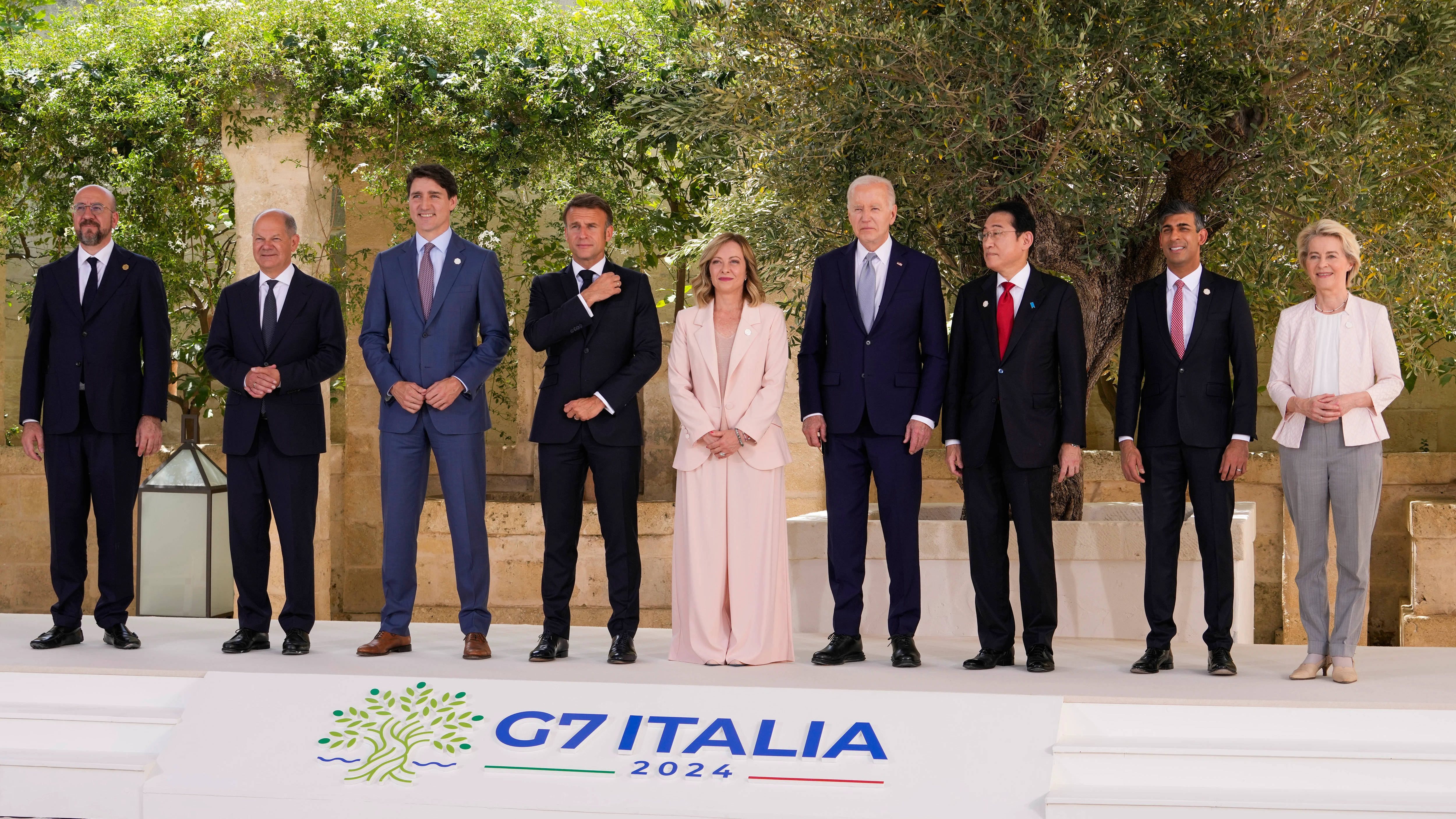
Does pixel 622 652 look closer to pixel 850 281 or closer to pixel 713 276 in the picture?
pixel 713 276

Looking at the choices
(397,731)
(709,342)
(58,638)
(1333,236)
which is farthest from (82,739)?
(1333,236)

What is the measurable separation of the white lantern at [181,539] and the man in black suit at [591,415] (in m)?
2.73

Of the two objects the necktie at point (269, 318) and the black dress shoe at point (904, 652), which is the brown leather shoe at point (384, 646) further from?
the black dress shoe at point (904, 652)

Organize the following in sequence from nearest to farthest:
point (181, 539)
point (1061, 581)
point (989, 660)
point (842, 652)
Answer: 1. point (989, 660)
2. point (842, 652)
3. point (1061, 581)
4. point (181, 539)

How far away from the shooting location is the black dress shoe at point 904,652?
409 cm

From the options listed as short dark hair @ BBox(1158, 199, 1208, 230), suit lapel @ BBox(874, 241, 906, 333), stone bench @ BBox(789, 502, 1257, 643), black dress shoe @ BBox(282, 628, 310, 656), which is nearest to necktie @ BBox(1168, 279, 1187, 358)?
short dark hair @ BBox(1158, 199, 1208, 230)

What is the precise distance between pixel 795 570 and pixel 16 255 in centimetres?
647

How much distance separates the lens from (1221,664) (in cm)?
396

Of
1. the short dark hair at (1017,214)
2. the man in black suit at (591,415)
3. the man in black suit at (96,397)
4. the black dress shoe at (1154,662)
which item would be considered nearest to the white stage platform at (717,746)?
the black dress shoe at (1154,662)

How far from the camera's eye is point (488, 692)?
3570mm

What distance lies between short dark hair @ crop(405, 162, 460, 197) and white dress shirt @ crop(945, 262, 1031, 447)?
6.37 ft

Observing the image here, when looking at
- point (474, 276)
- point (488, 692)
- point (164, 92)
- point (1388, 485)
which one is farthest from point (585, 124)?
point (1388, 485)

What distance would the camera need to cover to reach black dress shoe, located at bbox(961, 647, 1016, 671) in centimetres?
405

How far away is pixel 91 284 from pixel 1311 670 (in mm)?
4433
